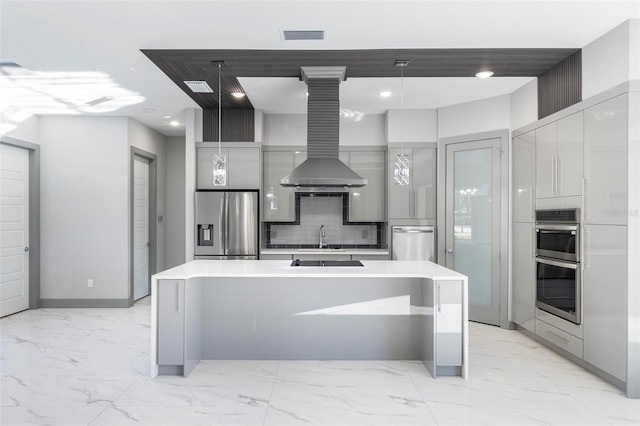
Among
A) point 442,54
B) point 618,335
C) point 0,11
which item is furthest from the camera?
point 442,54

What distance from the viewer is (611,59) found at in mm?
3113

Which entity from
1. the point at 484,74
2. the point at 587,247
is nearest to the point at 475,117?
the point at 484,74

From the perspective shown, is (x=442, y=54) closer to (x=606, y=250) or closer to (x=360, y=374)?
(x=606, y=250)

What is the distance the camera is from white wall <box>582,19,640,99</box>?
2.93 meters

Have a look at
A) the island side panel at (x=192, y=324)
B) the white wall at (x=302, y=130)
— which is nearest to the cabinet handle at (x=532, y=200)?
the white wall at (x=302, y=130)

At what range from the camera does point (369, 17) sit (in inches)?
115

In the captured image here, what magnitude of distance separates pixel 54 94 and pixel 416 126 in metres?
4.42

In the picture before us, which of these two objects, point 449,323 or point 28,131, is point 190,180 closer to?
point 28,131

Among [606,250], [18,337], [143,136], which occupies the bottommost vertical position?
[18,337]

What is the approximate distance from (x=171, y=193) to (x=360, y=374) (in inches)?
203

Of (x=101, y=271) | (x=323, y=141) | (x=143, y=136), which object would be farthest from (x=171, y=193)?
Answer: (x=323, y=141)

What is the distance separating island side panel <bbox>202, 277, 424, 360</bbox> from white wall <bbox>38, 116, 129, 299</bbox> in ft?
9.19

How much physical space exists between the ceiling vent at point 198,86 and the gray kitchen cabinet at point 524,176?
3.47 metres

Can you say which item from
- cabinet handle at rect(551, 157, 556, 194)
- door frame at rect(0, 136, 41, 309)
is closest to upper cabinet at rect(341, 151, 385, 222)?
cabinet handle at rect(551, 157, 556, 194)
